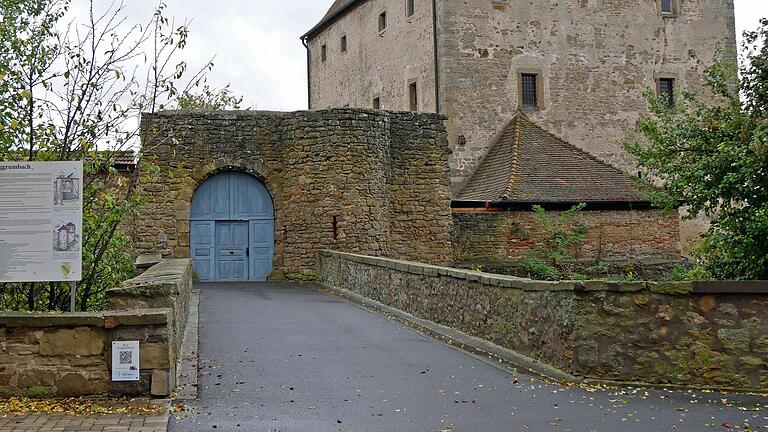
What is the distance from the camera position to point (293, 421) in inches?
258

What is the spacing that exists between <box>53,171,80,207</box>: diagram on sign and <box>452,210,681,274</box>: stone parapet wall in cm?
1524

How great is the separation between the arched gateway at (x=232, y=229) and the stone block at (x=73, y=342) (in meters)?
13.6

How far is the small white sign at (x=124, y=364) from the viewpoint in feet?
22.7

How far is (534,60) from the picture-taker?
87.6ft

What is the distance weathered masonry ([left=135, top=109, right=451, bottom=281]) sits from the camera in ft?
65.6

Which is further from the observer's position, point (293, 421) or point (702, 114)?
point (702, 114)

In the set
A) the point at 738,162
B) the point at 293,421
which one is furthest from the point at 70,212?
the point at 738,162

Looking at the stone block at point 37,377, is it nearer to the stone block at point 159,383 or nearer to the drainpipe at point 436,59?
the stone block at point 159,383

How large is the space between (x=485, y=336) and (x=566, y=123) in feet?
59.1

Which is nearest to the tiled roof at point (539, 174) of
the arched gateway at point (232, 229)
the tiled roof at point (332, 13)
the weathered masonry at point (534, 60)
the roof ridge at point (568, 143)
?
the roof ridge at point (568, 143)

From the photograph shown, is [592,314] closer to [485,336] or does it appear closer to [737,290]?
[737,290]

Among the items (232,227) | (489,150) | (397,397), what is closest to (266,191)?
(232,227)

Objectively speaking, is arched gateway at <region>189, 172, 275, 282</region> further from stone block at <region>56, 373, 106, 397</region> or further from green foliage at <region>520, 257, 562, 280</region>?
stone block at <region>56, 373, 106, 397</region>

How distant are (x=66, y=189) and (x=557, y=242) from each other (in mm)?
16329
